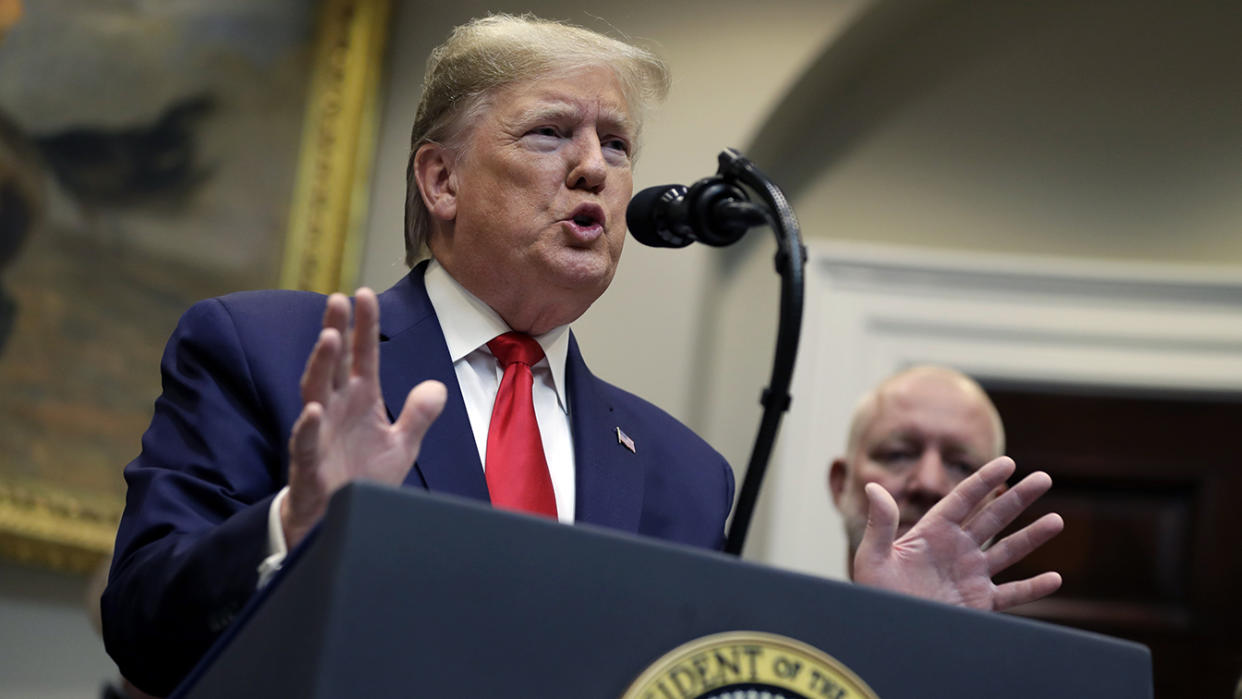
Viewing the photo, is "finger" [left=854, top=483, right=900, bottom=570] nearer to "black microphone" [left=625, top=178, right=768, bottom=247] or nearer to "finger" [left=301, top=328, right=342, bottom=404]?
"black microphone" [left=625, top=178, right=768, bottom=247]

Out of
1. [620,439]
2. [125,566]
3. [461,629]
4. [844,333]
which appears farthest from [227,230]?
[461,629]

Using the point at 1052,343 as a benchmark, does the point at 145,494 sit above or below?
below

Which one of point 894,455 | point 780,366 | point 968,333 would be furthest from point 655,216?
point 968,333

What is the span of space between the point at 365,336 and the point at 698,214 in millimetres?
523

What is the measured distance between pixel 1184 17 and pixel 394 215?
8.08 ft

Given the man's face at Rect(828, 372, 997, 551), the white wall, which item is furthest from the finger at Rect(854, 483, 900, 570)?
the white wall

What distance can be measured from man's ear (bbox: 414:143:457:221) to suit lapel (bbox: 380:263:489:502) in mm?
185

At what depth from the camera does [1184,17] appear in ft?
14.3

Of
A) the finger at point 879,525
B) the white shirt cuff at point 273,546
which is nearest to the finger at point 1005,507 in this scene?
the finger at point 879,525

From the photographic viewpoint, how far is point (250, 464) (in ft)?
5.24

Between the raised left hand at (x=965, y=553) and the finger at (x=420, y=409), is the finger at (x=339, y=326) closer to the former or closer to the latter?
the finger at (x=420, y=409)

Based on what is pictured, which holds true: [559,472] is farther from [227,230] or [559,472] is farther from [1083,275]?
[1083,275]

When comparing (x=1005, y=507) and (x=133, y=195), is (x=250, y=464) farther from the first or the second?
(x=133, y=195)

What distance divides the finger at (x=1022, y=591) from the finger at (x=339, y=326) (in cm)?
83
